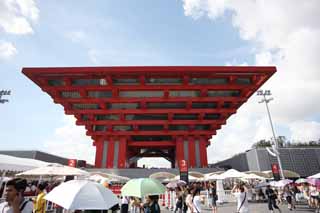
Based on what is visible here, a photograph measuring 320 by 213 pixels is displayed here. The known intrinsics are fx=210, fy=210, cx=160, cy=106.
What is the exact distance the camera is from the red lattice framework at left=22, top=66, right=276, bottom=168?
25.8 meters

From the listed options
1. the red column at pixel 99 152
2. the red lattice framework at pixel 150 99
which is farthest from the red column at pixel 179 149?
the red column at pixel 99 152

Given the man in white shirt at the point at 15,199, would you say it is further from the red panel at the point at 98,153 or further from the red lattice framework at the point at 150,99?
the red panel at the point at 98,153

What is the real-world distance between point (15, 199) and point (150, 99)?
83.4 ft

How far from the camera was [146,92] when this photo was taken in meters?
29.0

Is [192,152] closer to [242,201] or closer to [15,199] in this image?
[242,201]

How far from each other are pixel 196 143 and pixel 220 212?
19.3 m

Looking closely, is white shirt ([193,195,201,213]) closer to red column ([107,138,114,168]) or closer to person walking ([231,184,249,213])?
person walking ([231,184,249,213])

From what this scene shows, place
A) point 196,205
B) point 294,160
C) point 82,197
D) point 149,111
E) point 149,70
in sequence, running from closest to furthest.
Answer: point 82,197, point 196,205, point 149,70, point 149,111, point 294,160

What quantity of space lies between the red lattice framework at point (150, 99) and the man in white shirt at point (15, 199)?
22.9 meters

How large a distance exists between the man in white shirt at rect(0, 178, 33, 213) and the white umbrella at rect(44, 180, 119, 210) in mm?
717

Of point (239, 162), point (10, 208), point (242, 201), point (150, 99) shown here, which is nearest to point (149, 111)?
point (150, 99)

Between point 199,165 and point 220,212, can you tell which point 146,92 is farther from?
point 220,212

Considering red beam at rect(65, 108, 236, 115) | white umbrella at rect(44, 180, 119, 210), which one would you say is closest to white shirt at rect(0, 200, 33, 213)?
white umbrella at rect(44, 180, 119, 210)

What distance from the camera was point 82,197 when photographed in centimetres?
381
